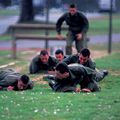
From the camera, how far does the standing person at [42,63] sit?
14137 millimetres

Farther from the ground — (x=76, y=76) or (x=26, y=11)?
(x=76, y=76)

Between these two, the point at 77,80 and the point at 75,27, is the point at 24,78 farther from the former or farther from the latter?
the point at 75,27

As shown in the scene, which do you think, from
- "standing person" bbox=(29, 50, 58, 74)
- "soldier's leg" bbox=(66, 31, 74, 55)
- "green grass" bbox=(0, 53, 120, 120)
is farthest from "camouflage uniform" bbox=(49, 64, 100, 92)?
"soldier's leg" bbox=(66, 31, 74, 55)

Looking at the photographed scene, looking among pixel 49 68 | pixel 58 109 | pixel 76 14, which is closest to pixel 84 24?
pixel 76 14

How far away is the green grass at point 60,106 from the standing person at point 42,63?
279 centimetres

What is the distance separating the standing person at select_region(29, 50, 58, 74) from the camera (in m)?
14.1

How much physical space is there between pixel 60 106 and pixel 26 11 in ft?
81.4

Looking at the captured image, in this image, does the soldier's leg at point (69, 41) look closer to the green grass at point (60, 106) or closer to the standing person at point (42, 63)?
the standing person at point (42, 63)

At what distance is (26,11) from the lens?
110 ft

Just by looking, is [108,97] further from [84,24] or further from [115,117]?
[84,24]

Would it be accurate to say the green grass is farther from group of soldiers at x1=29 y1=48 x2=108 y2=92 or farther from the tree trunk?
the tree trunk

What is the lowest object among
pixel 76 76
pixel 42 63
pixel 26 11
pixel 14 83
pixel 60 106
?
pixel 26 11

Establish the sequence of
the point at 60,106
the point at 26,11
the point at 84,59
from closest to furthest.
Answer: the point at 60,106
the point at 84,59
the point at 26,11

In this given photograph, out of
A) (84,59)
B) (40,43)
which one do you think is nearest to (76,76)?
(84,59)
